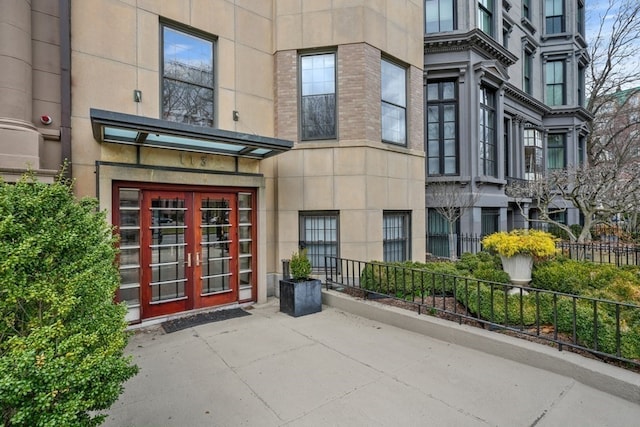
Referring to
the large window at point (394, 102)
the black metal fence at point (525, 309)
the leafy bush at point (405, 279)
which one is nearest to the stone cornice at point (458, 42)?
the large window at point (394, 102)

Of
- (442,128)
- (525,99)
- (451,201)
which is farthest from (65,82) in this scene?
(525,99)

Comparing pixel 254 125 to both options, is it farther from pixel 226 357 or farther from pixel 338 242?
pixel 226 357

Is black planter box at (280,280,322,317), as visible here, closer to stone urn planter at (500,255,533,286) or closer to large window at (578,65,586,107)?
stone urn planter at (500,255,533,286)

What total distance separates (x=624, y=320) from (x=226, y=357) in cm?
548

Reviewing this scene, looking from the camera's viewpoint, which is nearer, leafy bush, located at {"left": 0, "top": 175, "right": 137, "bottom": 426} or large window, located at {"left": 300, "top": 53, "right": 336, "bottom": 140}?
leafy bush, located at {"left": 0, "top": 175, "right": 137, "bottom": 426}

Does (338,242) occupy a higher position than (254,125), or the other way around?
(254,125)

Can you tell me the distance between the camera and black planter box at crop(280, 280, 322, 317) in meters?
6.64

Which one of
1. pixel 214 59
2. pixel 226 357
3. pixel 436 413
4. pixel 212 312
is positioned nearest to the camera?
pixel 436 413

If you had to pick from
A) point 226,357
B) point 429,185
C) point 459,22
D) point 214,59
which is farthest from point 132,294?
point 459,22

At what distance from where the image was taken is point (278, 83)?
8203mm

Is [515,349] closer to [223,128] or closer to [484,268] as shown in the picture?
[484,268]

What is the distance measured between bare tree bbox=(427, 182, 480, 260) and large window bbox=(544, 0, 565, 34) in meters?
15.5

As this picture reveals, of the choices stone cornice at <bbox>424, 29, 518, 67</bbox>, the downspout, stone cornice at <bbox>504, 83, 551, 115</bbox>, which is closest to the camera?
the downspout

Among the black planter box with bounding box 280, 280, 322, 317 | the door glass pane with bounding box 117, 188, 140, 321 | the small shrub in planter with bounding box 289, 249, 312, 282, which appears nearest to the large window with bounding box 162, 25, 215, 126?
the door glass pane with bounding box 117, 188, 140, 321
